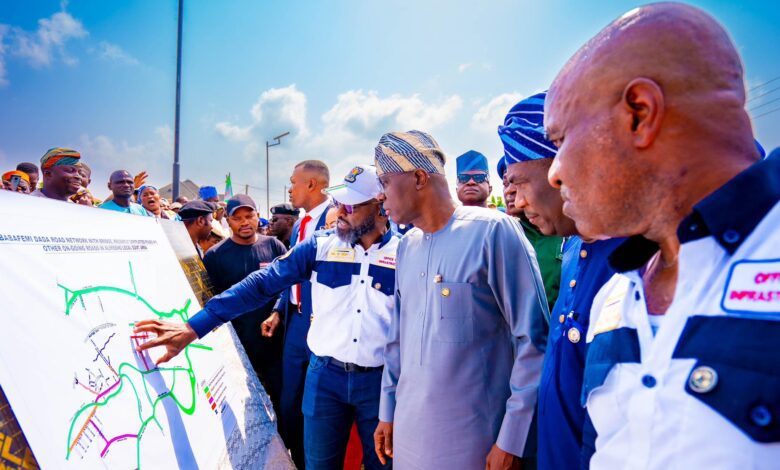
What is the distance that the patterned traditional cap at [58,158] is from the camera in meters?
4.21

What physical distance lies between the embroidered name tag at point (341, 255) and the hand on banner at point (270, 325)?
1211 millimetres

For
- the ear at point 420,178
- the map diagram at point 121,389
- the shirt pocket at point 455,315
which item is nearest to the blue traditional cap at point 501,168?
the ear at point 420,178

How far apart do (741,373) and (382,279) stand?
198 cm

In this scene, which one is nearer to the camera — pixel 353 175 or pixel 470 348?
pixel 470 348

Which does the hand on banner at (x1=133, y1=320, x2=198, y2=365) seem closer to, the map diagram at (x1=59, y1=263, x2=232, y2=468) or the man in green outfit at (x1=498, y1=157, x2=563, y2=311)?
the map diagram at (x1=59, y1=263, x2=232, y2=468)

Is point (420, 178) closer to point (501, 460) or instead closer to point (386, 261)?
point (386, 261)

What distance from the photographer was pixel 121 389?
1.38 meters

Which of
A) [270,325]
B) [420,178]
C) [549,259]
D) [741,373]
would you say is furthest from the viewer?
[270,325]

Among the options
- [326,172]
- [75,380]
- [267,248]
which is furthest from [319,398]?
[326,172]

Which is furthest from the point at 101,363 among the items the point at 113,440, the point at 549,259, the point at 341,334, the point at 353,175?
the point at 549,259

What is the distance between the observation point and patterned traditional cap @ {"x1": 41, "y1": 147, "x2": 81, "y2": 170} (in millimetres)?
4211

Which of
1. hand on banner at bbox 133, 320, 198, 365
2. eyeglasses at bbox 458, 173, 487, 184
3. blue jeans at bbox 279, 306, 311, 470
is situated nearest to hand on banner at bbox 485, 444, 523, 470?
hand on banner at bbox 133, 320, 198, 365

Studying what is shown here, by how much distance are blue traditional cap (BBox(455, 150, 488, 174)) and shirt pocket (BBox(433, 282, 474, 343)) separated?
2759 mm

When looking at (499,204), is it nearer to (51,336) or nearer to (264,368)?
(264,368)
